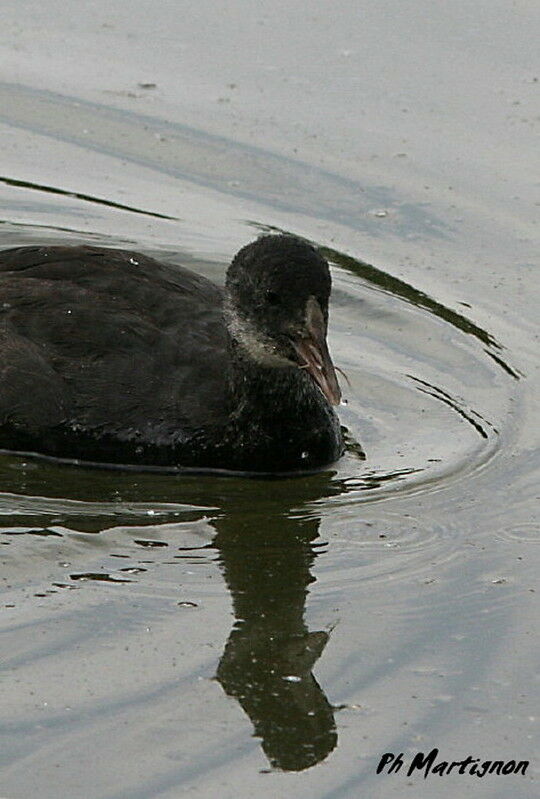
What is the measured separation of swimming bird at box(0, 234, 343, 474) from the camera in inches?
319

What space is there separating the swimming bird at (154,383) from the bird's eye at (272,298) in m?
0.07

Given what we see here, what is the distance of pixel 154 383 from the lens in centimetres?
814

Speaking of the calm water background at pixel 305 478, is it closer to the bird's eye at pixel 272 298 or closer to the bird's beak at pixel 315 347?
the bird's beak at pixel 315 347

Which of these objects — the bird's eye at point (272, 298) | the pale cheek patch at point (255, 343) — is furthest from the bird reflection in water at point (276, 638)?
the bird's eye at point (272, 298)

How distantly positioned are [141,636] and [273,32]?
766 cm

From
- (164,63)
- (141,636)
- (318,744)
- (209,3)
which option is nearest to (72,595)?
(141,636)

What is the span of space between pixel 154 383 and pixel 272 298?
0.74 metres

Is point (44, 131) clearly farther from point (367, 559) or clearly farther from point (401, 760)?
point (401, 760)

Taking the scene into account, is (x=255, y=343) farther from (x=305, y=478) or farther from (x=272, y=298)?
(x=305, y=478)

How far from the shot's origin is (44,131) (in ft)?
38.5

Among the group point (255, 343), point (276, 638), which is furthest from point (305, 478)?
point (276, 638)

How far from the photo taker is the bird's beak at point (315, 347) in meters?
7.58

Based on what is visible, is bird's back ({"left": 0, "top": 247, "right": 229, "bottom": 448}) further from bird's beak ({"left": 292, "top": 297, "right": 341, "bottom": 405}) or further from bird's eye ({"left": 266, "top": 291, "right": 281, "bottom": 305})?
bird's beak ({"left": 292, "top": 297, "right": 341, "bottom": 405})

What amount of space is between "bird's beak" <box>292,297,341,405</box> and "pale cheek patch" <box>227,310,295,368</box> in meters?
0.27
